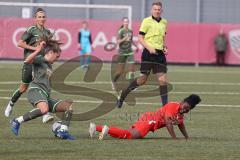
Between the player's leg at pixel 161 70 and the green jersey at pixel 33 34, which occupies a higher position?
the green jersey at pixel 33 34

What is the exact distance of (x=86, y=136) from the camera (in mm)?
13539

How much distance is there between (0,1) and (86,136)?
3286 cm

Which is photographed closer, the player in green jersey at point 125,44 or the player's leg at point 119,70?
the player's leg at point 119,70

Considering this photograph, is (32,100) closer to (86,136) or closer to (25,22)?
(86,136)

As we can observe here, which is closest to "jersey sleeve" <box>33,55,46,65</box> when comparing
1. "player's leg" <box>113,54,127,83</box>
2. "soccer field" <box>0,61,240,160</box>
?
"soccer field" <box>0,61,240,160</box>

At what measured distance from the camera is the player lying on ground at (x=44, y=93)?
42.5ft

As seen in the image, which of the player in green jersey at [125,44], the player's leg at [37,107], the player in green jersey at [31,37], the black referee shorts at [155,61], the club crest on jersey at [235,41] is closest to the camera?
the player's leg at [37,107]

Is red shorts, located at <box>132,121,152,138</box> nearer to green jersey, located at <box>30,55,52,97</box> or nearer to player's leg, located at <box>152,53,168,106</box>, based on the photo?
green jersey, located at <box>30,55,52,97</box>

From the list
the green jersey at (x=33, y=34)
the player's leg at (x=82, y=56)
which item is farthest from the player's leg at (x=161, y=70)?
the player's leg at (x=82, y=56)

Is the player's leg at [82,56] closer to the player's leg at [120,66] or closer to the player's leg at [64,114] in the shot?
the player's leg at [120,66]

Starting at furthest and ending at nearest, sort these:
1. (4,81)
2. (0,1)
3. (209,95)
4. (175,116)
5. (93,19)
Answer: (93,19) → (0,1) → (4,81) → (209,95) → (175,116)

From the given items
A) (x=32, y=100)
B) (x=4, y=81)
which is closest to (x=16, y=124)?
(x=32, y=100)

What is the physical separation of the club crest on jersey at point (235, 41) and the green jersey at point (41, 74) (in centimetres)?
3182

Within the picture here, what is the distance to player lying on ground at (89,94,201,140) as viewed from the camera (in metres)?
12.9
